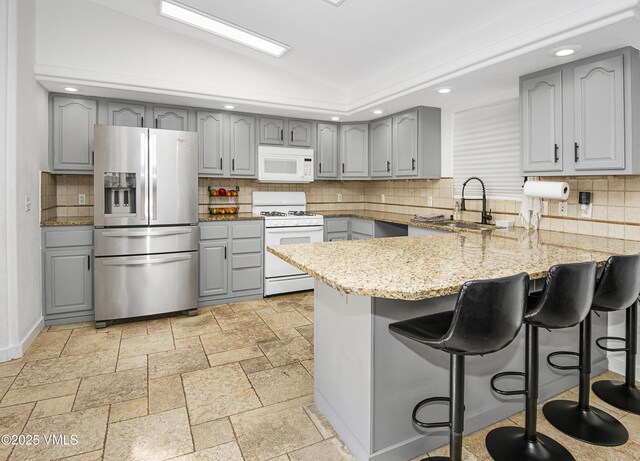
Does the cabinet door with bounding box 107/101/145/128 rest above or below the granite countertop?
above

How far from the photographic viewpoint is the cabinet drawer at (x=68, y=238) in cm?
353

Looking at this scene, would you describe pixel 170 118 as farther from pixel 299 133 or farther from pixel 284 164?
pixel 299 133

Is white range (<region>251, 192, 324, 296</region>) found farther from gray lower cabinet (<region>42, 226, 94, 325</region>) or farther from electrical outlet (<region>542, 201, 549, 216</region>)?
electrical outlet (<region>542, 201, 549, 216</region>)

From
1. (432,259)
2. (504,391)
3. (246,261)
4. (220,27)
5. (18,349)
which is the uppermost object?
(220,27)

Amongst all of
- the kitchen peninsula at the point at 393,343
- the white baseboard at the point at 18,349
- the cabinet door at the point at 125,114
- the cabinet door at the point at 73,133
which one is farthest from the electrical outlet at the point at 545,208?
the white baseboard at the point at 18,349

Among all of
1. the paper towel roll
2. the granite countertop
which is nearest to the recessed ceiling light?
the paper towel roll

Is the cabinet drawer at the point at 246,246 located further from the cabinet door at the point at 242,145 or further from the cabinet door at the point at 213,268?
the cabinet door at the point at 242,145

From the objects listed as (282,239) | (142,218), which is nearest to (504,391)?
(282,239)

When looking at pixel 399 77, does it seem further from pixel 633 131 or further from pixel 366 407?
pixel 366 407

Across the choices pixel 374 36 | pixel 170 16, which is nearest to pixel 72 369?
pixel 170 16

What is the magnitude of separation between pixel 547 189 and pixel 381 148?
91.5 inches

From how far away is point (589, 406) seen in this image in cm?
220

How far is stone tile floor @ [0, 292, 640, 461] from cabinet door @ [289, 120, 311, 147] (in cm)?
248

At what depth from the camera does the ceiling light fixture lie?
347cm
